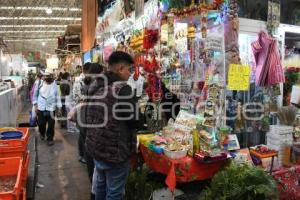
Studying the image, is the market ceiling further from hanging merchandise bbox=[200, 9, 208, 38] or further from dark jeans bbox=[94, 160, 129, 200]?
dark jeans bbox=[94, 160, 129, 200]

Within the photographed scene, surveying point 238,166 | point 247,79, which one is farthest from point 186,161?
point 247,79

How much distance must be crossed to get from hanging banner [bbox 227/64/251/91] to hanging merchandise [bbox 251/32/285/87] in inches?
9.7

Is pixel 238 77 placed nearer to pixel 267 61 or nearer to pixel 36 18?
pixel 267 61

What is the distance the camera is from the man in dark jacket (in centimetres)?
270

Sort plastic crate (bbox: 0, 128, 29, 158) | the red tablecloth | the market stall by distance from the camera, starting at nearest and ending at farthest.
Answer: the red tablecloth → the market stall → plastic crate (bbox: 0, 128, 29, 158)

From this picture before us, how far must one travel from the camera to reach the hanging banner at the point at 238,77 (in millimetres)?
3547

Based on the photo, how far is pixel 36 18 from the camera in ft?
86.2

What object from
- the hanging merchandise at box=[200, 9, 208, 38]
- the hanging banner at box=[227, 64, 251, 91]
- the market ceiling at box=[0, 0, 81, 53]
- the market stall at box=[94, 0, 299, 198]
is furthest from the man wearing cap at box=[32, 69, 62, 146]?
the market ceiling at box=[0, 0, 81, 53]

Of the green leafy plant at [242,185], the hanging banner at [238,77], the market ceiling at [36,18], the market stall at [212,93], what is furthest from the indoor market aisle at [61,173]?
the market ceiling at [36,18]

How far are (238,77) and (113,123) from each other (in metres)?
1.66

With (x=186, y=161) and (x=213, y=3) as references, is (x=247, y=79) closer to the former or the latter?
(x=213, y=3)

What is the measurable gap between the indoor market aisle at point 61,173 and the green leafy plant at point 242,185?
222 cm

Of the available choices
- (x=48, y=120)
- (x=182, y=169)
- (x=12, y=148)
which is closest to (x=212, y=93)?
(x=182, y=169)

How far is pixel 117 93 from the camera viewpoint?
2.68 meters
